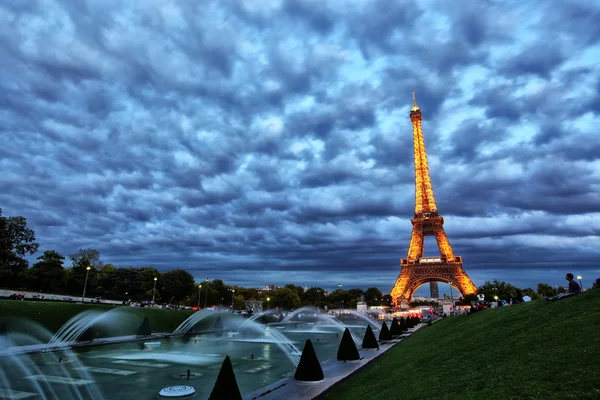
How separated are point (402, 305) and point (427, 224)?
2370 cm

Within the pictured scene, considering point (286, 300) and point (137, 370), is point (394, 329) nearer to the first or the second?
point (137, 370)

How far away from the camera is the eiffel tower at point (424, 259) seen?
9562 cm

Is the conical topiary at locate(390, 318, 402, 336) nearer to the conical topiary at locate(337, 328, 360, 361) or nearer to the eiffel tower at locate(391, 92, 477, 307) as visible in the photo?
the conical topiary at locate(337, 328, 360, 361)

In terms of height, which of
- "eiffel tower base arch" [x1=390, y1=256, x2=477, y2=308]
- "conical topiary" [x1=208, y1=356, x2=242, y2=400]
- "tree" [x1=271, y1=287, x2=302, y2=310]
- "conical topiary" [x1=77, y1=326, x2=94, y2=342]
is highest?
"eiffel tower base arch" [x1=390, y1=256, x2=477, y2=308]

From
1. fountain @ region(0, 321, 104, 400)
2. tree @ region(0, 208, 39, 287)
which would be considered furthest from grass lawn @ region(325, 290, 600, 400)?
tree @ region(0, 208, 39, 287)

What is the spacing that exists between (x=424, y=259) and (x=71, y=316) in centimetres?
8701

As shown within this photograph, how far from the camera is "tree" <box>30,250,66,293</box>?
6856 centimetres

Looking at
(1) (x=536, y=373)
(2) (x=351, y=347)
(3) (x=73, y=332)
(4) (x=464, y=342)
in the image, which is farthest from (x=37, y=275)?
(1) (x=536, y=373)

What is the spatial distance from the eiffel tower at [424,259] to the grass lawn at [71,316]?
→ 6324 cm

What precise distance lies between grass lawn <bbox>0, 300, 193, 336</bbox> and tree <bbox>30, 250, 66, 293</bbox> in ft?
97.4

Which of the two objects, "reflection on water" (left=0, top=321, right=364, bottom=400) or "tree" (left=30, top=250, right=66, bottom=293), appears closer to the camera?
"reflection on water" (left=0, top=321, right=364, bottom=400)

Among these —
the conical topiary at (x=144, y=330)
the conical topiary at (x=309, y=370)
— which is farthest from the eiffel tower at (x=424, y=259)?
the conical topiary at (x=309, y=370)

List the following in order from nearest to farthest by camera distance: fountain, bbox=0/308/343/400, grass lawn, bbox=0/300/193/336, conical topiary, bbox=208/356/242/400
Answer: conical topiary, bbox=208/356/242/400 → fountain, bbox=0/308/343/400 → grass lawn, bbox=0/300/193/336

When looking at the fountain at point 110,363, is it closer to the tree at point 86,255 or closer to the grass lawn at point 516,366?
the grass lawn at point 516,366
